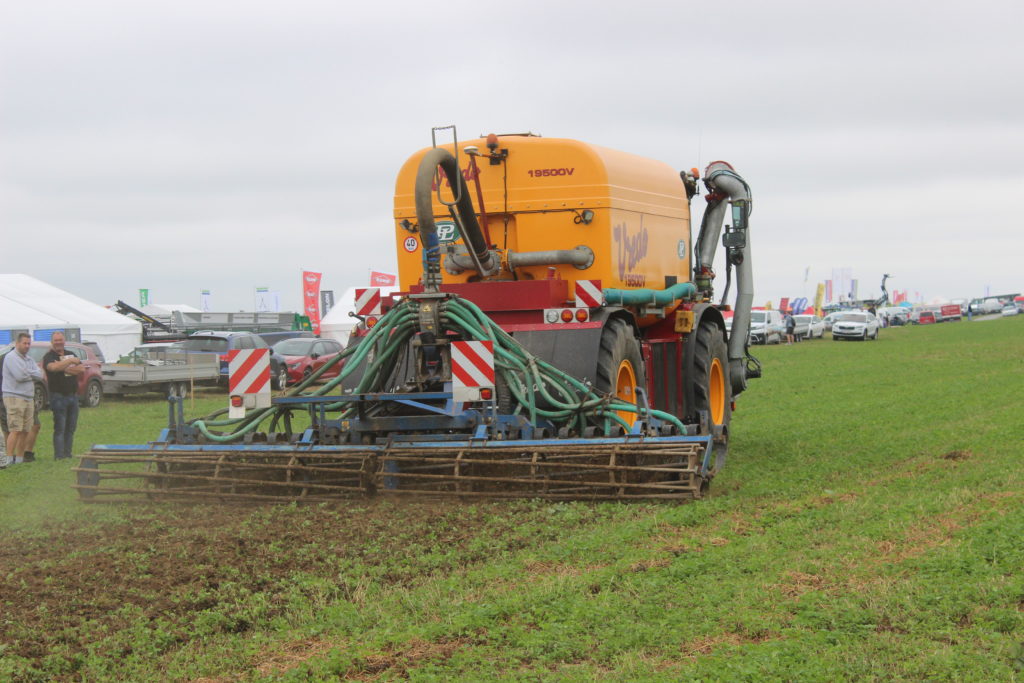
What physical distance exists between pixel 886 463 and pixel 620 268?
11.0ft

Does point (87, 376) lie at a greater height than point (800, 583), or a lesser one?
greater

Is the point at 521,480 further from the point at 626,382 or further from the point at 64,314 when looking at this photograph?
the point at 64,314

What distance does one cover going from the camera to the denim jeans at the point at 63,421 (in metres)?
14.9

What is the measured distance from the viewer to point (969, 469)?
10.7 metres

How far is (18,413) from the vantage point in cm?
1460

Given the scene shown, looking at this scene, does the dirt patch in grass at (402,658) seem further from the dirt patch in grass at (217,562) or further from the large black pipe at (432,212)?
the large black pipe at (432,212)

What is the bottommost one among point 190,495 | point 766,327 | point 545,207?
point 190,495

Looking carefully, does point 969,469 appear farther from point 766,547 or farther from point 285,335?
point 285,335

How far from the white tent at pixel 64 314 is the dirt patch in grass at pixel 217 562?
72.5 ft

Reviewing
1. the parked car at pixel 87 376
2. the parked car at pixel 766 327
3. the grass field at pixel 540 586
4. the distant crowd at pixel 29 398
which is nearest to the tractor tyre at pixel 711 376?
the grass field at pixel 540 586

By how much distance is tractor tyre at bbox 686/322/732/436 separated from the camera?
13250 millimetres

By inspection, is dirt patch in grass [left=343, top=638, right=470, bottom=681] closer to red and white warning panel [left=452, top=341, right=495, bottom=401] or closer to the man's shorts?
red and white warning panel [left=452, top=341, right=495, bottom=401]

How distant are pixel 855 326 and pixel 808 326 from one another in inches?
189

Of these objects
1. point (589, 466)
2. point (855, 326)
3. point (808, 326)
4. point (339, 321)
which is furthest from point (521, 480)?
point (808, 326)
